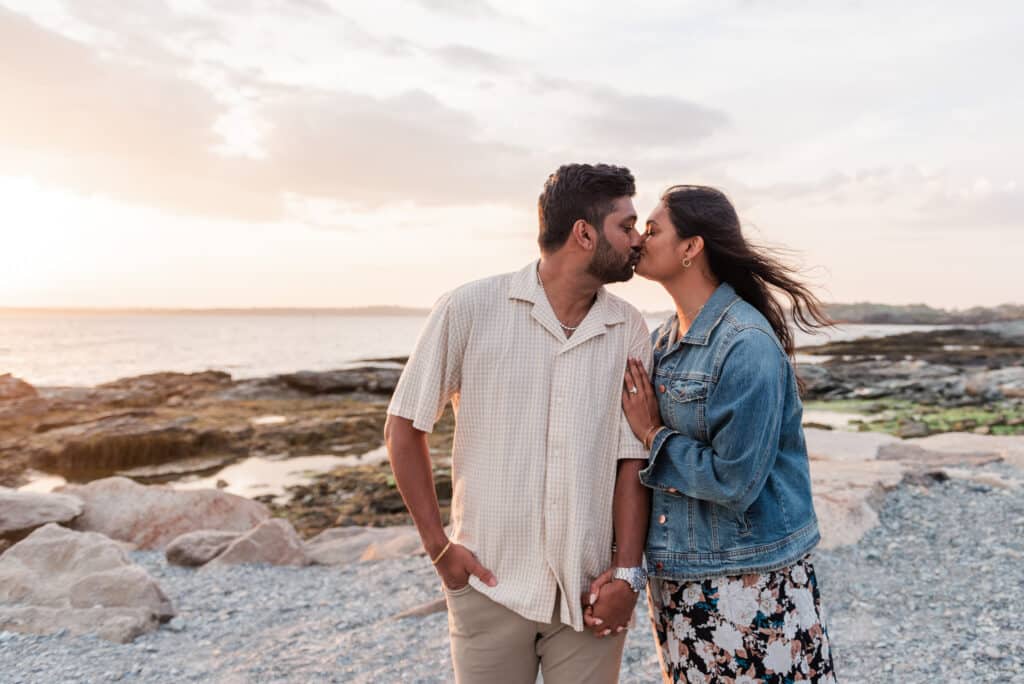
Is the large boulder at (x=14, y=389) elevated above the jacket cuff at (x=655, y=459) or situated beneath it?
situated beneath

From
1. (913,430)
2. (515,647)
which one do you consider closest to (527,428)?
(515,647)

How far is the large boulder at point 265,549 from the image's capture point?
912cm

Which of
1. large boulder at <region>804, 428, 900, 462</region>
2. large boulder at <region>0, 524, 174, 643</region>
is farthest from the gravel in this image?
large boulder at <region>804, 428, 900, 462</region>

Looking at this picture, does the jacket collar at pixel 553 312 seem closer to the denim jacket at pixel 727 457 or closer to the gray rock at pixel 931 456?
the denim jacket at pixel 727 457

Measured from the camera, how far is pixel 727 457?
2.46m

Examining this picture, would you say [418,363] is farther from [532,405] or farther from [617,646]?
[617,646]

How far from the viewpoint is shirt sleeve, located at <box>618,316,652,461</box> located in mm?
2711

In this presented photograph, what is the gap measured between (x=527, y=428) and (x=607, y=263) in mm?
671

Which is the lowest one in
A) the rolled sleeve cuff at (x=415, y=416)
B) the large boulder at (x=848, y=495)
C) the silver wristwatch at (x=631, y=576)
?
the large boulder at (x=848, y=495)

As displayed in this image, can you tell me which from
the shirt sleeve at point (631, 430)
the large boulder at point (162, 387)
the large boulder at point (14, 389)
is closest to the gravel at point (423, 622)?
the shirt sleeve at point (631, 430)

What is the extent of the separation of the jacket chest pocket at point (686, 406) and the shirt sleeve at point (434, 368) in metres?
0.78

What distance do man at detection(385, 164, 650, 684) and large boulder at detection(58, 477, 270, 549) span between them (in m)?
9.27

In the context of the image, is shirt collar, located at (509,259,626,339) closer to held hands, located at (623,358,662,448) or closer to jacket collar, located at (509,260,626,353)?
jacket collar, located at (509,260,626,353)

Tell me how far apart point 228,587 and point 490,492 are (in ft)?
21.9
